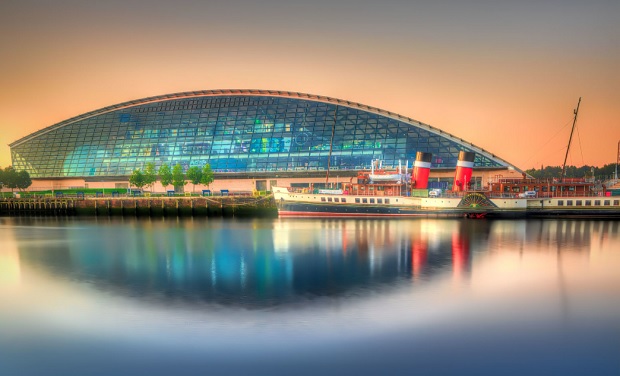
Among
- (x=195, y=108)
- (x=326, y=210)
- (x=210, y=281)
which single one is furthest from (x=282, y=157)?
(x=210, y=281)

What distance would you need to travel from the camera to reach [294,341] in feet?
48.4

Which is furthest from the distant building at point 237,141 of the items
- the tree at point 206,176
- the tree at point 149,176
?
the tree at point 149,176

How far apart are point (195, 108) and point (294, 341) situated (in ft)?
266

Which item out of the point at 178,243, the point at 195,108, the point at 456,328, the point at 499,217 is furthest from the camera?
the point at 195,108

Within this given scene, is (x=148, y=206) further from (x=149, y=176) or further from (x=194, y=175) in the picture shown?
(x=149, y=176)

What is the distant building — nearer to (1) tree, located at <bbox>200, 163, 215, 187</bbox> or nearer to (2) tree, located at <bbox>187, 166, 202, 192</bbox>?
(1) tree, located at <bbox>200, 163, 215, 187</bbox>

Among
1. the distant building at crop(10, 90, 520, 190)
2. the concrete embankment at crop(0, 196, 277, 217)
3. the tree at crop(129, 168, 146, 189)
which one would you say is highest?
the distant building at crop(10, 90, 520, 190)

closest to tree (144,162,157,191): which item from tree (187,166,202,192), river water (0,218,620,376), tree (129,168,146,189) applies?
tree (129,168,146,189)

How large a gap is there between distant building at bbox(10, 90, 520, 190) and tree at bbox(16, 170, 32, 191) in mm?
3167

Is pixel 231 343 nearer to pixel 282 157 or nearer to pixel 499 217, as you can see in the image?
pixel 499 217

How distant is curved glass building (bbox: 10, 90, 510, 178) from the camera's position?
76.5 metres

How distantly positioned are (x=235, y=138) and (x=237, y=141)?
776mm

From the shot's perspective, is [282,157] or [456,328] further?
[282,157]

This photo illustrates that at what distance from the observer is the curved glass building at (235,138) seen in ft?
251
